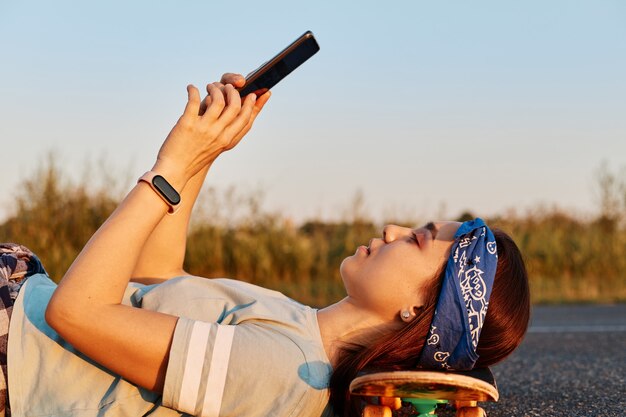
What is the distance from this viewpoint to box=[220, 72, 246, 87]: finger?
2.44 metres

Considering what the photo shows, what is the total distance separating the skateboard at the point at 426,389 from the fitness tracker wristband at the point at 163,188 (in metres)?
0.73

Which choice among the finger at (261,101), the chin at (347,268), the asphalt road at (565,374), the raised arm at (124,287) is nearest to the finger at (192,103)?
the raised arm at (124,287)

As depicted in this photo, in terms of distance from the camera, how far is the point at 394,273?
2.41 meters

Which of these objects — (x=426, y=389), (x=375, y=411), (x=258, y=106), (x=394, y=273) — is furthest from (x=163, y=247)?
(x=426, y=389)

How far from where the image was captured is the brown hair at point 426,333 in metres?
2.29

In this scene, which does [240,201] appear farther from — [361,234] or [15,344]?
[15,344]

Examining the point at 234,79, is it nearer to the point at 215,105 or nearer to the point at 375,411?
the point at 215,105

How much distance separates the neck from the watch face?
702mm

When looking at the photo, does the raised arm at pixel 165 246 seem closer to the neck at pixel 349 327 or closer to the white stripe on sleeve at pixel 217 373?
the neck at pixel 349 327

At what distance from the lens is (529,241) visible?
41.2ft

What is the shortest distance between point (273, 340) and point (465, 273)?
0.69m

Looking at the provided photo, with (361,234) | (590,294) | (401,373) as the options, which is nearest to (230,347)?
(401,373)

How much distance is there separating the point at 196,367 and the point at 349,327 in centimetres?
60

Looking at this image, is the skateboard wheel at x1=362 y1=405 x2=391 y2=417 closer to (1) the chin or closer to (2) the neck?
(2) the neck
